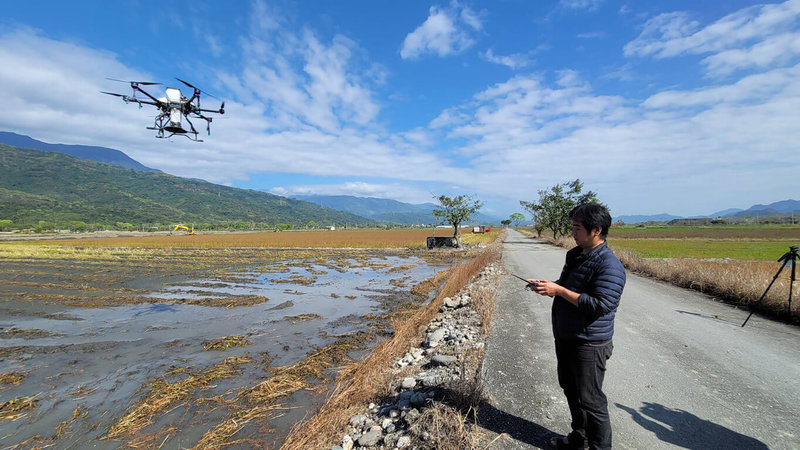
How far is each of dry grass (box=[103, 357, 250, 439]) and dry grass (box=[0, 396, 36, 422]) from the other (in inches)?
65.4

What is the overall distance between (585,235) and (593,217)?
0.17m

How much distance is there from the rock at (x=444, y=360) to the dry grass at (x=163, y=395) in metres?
4.24

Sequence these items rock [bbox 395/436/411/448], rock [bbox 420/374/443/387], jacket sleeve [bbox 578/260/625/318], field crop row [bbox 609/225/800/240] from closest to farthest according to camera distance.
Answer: jacket sleeve [bbox 578/260/625/318], rock [bbox 395/436/411/448], rock [bbox 420/374/443/387], field crop row [bbox 609/225/800/240]

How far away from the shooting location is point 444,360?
5352 millimetres

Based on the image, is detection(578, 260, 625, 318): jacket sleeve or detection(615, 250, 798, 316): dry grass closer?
detection(578, 260, 625, 318): jacket sleeve

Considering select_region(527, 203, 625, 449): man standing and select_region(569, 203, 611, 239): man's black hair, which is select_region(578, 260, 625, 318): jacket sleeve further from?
select_region(569, 203, 611, 239): man's black hair

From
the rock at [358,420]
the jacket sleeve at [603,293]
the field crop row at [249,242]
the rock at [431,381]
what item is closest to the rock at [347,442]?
the rock at [358,420]

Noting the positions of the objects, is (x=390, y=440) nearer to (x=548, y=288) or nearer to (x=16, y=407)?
(x=548, y=288)

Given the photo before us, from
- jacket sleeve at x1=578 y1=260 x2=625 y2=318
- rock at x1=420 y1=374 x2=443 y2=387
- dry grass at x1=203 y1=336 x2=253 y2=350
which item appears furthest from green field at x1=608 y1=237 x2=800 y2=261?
dry grass at x1=203 y1=336 x2=253 y2=350

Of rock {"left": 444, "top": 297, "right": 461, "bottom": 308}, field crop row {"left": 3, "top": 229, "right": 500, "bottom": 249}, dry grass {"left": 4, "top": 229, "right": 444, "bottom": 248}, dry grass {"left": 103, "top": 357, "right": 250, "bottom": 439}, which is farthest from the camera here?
dry grass {"left": 4, "top": 229, "right": 444, "bottom": 248}

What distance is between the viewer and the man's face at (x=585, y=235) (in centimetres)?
269

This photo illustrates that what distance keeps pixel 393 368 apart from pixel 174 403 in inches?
151

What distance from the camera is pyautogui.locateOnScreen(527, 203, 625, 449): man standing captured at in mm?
2564

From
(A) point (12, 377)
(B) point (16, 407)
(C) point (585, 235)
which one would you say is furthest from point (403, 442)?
(A) point (12, 377)
